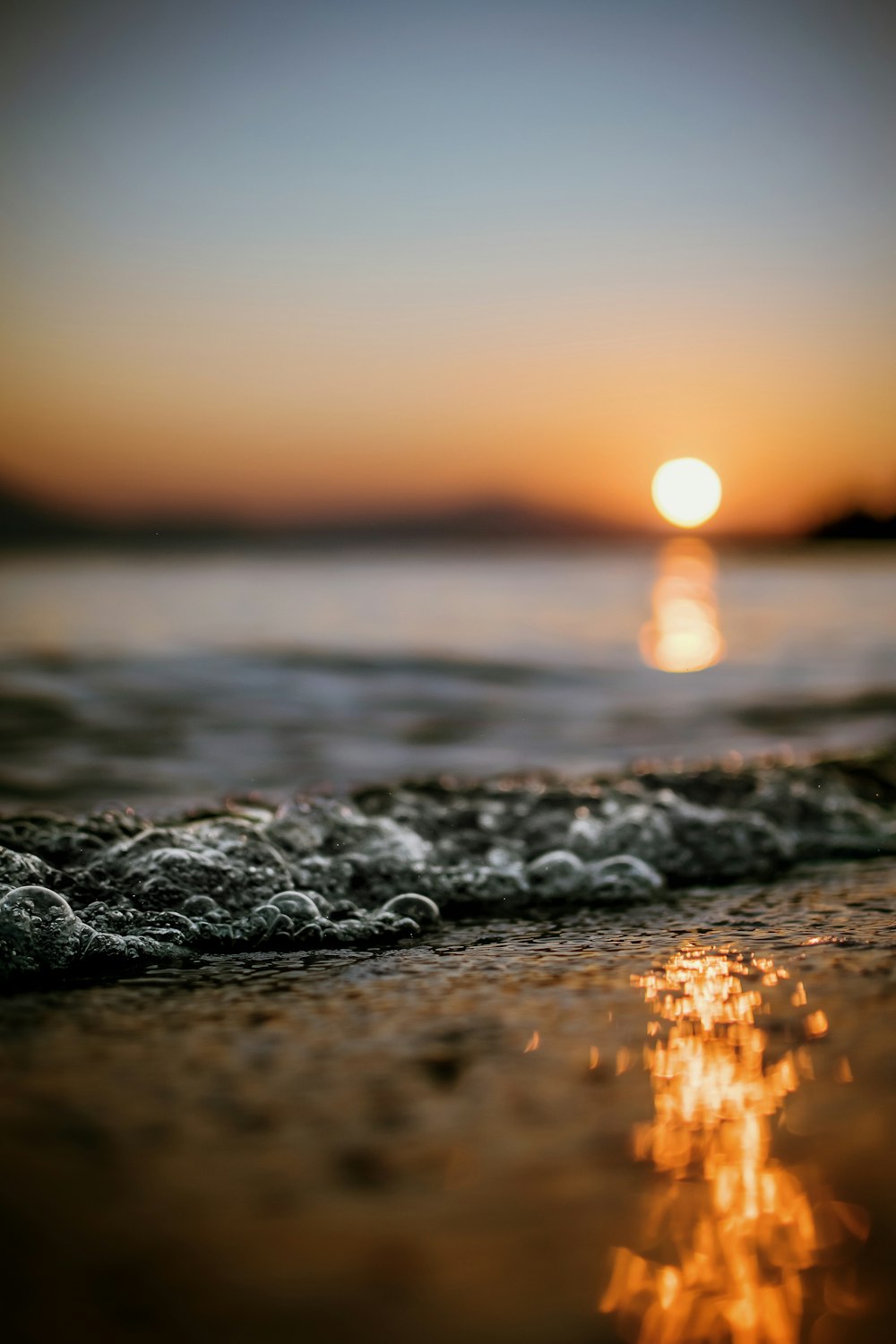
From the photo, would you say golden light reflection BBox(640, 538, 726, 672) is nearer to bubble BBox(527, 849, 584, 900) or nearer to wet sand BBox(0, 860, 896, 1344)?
bubble BBox(527, 849, 584, 900)

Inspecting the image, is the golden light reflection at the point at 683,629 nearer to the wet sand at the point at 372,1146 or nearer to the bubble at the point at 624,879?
the bubble at the point at 624,879

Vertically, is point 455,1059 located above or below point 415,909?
below

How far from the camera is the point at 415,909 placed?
2332 millimetres

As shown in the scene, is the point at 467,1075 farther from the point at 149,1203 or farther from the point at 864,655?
the point at 864,655

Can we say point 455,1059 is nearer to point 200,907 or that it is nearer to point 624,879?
point 200,907

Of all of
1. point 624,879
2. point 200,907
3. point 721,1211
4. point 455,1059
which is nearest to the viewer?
point 721,1211

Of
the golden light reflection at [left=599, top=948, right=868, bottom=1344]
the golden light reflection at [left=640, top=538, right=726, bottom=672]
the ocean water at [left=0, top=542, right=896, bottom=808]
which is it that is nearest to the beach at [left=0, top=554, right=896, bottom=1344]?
the golden light reflection at [left=599, top=948, right=868, bottom=1344]

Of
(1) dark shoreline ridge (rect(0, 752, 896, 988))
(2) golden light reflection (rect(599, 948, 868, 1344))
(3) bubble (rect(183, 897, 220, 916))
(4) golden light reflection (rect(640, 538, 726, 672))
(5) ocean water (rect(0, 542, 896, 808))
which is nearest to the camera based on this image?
(2) golden light reflection (rect(599, 948, 868, 1344))

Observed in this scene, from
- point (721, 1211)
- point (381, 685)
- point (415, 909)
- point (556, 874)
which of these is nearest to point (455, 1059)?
point (721, 1211)

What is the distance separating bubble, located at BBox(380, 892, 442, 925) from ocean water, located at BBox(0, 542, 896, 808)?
1.87m

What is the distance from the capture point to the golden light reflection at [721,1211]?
924 mm

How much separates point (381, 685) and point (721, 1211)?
630 cm

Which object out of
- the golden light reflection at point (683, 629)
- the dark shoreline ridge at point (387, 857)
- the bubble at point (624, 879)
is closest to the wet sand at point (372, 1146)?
the dark shoreline ridge at point (387, 857)

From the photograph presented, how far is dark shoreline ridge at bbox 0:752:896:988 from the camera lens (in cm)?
209
